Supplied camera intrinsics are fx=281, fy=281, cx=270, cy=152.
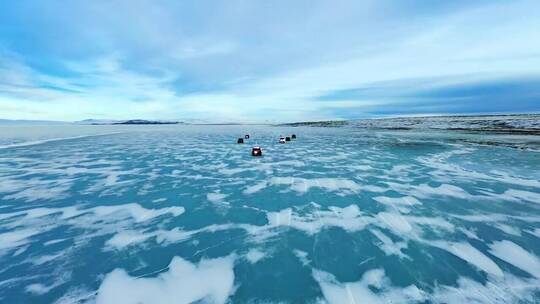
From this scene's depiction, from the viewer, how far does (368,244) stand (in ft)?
17.7

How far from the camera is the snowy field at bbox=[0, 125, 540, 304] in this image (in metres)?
4.05

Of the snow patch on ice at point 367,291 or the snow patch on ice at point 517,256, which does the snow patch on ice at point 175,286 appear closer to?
the snow patch on ice at point 367,291

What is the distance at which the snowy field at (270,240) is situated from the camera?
405 cm

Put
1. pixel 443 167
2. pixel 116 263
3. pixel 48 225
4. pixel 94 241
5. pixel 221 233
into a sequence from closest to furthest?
1. pixel 116 263
2. pixel 94 241
3. pixel 221 233
4. pixel 48 225
5. pixel 443 167

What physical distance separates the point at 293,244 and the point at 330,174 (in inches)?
270

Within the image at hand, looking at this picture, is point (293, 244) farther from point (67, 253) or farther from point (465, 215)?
point (465, 215)

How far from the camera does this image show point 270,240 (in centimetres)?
560

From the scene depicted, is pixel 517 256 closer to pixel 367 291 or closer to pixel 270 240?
pixel 367 291

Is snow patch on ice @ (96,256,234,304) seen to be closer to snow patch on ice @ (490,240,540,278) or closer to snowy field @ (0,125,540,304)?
snowy field @ (0,125,540,304)

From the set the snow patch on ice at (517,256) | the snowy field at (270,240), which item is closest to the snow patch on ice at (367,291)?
the snowy field at (270,240)

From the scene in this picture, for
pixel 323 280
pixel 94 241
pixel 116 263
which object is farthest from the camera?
pixel 94 241

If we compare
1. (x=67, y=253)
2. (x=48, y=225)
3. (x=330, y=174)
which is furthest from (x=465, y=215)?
(x=48, y=225)

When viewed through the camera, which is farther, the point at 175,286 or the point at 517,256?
the point at 517,256

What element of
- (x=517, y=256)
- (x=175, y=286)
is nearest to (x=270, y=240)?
(x=175, y=286)
